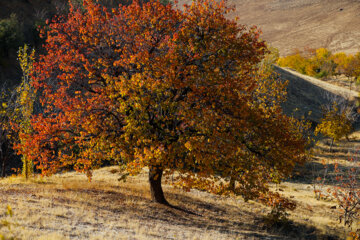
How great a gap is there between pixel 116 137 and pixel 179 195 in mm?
9747

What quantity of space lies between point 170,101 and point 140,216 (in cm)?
613

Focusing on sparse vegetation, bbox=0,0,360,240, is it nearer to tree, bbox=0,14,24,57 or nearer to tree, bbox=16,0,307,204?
tree, bbox=16,0,307,204

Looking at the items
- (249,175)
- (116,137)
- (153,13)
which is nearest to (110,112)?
(116,137)

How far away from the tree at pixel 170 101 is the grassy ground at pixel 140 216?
7.28ft

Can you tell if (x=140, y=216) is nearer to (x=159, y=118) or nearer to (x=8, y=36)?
(x=159, y=118)

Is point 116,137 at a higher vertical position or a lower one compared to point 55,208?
higher

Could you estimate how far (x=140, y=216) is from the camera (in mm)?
16297

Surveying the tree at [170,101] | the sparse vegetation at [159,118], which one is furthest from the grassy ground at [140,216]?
the tree at [170,101]

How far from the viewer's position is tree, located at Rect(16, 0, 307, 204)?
14.7 metres

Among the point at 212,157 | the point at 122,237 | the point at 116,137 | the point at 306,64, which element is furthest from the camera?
the point at 306,64

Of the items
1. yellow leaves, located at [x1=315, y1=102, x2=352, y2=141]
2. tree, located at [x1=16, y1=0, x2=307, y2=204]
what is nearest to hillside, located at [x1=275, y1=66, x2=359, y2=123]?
yellow leaves, located at [x1=315, y1=102, x2=352, y2=141]

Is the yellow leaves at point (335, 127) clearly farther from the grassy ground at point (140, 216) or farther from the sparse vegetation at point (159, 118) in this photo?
the sparse vegetation at point (159, 118)

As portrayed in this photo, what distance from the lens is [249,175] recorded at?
16.4m

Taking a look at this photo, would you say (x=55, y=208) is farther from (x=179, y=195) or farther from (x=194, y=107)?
(x=179, y=195)
